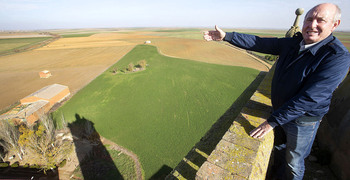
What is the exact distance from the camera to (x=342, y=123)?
3191mm

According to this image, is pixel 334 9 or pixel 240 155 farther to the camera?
pixel 240 155

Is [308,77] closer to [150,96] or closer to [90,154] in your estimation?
[90,154]

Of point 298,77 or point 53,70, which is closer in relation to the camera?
point 298,77

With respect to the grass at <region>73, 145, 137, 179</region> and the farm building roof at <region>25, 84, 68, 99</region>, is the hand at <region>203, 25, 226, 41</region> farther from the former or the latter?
the farm building roof at <region>25, 84, 68, 99</region>

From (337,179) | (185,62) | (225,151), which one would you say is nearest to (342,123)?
(337,179)

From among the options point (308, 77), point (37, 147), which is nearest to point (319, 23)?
point (308, 77)

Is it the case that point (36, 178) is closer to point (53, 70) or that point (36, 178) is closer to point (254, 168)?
point (254, 168)

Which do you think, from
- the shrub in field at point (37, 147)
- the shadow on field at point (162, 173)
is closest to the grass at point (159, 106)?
the shadow on field at point (162, 173)

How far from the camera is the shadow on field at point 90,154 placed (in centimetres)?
1452

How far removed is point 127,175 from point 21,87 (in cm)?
3570

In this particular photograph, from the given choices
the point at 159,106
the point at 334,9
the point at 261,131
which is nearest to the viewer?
the point at 334,9

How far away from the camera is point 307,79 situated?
7.45 ft

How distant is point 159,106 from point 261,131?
2151 centimetres

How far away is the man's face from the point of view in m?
2.10
